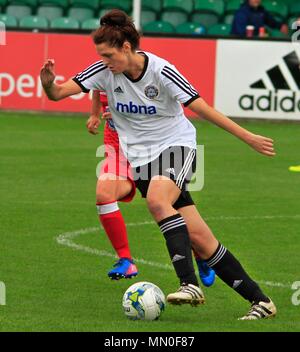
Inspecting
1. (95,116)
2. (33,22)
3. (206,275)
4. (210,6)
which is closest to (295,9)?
(210,6)

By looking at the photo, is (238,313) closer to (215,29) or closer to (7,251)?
(7,251)

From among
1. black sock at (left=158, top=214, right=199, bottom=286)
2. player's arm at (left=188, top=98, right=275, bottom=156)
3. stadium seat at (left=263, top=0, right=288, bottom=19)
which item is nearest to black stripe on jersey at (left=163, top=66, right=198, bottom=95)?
player's arm at (left=188, top=98, right=275, bottom=156)

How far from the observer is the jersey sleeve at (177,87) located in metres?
7.79

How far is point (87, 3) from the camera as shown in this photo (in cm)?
2597

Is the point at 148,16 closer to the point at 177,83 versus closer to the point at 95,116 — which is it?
the point at 95,116

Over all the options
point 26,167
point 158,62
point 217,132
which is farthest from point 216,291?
point 217,132

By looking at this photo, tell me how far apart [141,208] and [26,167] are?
3.24m

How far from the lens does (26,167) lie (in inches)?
632

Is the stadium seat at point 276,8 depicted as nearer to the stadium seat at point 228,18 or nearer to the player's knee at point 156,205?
the stadium seat at point 228,18

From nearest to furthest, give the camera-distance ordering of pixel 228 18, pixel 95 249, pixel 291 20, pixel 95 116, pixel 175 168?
pixel 175 168 → pixel 95 116 → pixel 95 249 → pixel 291 20 → pixel 228 18

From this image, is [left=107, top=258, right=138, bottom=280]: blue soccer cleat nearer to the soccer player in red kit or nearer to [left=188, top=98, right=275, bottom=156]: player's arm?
the soccer player in red kit

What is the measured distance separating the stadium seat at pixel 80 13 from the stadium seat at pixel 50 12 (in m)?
0.22

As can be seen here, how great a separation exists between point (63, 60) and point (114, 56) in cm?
1425

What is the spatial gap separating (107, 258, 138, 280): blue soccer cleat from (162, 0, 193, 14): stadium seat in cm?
1701
